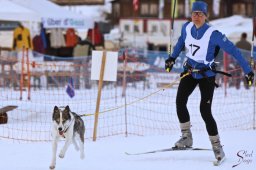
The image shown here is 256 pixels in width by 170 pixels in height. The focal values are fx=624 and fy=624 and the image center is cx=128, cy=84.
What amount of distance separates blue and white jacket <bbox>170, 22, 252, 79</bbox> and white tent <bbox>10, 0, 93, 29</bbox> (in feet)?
35.0

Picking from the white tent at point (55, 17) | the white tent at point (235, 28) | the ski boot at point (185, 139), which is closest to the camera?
the ski boot at point (185, 139)

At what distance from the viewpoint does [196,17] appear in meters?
6.17

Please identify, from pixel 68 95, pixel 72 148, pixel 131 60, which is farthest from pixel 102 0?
pixel 72 148

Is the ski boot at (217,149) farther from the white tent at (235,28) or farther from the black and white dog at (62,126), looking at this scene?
the white tent at (235,28)

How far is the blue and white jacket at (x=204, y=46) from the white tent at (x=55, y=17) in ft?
35.0

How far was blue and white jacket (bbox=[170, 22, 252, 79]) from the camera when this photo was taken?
6020 mm

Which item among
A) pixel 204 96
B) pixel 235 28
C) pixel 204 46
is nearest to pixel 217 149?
pixel 204 96

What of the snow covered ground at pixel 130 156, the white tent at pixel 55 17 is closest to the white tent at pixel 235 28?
the white tent at pixel 55 17

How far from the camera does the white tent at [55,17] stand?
55.3 ft

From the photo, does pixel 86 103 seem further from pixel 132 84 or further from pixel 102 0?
pixel 102 0

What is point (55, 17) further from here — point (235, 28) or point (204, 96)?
point (204, 96)

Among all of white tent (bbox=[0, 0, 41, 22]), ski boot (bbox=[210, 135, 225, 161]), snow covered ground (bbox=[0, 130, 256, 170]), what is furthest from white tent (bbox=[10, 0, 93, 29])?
ski boot (bbox=[210, 135, 225, 161])

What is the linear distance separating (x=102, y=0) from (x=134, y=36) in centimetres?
1082

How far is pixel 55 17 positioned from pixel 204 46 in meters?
11.7
